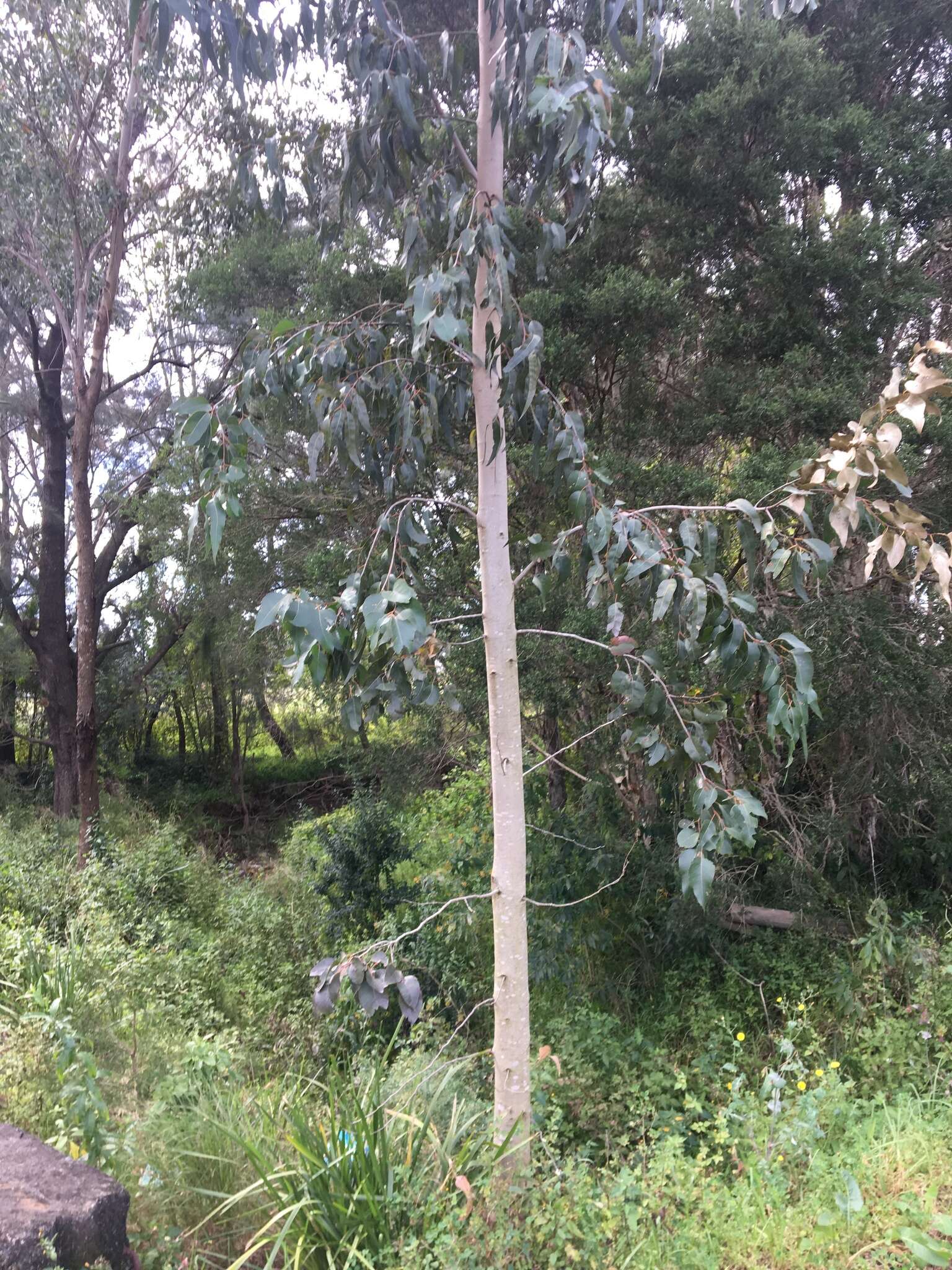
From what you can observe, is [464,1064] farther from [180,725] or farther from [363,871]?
[180,725]

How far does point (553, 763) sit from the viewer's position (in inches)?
234

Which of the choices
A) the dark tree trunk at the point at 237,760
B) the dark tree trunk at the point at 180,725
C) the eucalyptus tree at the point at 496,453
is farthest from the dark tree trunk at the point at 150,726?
the eucalyptus tree at the point at 496,453

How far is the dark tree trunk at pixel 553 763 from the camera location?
19.2ft

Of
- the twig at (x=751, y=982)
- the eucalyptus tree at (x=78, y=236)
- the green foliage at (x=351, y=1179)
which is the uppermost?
the eucalyptus tree at (x=78, y=236)

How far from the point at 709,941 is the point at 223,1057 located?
3.02 metres

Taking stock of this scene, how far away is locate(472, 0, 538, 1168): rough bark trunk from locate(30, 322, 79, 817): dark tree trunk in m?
9.97

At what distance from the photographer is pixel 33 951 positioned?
452 centimetres

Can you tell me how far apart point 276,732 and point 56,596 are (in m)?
4.79

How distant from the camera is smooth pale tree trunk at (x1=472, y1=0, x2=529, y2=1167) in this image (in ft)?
7.77

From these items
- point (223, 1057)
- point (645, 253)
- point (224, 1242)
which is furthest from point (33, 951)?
point (645, 253)

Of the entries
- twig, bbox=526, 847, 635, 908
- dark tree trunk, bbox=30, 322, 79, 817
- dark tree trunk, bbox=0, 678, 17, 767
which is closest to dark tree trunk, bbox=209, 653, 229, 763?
dark tree trunk, bbox=0, 678, 17, 767

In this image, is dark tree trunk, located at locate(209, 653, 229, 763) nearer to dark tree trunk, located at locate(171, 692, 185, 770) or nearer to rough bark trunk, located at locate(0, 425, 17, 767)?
dark tree trunk, located at locate(171, 692, 185, 770)

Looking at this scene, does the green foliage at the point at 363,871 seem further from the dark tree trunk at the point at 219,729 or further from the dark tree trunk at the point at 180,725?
the dark tree trunk at the point at 180,725

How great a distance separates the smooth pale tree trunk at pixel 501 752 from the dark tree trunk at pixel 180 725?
13.5m
